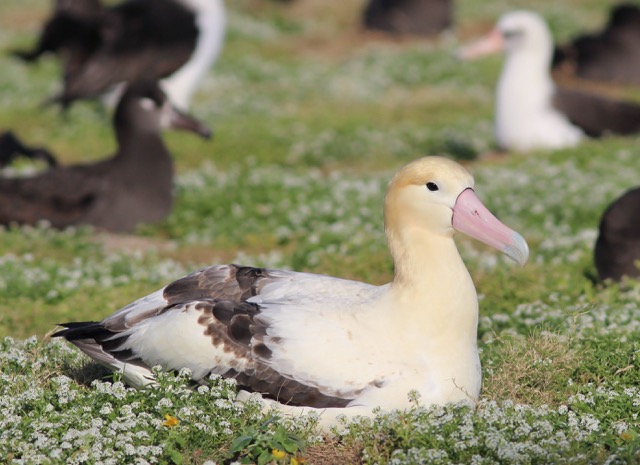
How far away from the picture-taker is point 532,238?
11.1 meters

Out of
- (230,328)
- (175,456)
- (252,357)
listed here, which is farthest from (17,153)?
(175,456)

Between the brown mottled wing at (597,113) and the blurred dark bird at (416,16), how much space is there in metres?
12.5

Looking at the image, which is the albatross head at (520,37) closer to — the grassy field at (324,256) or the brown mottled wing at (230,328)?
the grassy field at (324,256)

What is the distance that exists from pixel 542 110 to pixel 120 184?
7178 millimetres

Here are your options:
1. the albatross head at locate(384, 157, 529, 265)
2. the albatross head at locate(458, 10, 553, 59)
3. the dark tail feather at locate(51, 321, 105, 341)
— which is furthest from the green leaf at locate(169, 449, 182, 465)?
the albatross head at locate(458, 10, 553, 59)

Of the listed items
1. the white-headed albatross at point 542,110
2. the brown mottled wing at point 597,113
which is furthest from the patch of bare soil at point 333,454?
the brown mottled wing at point 597,113

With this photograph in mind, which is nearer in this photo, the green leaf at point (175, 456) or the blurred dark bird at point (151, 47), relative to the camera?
the green leaf at point (175, 456)

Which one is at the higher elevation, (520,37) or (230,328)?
(230,328)

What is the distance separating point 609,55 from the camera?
23.3 metres

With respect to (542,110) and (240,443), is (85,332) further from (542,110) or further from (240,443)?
(542,110)

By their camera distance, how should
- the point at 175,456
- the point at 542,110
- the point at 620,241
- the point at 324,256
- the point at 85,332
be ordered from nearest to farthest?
the point at 175,456 → the point at 85,332 → the point at 620,241 → the point at 324,256 → the point at 542,110

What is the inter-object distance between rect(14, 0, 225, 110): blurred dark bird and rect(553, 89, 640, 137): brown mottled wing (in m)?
5.97

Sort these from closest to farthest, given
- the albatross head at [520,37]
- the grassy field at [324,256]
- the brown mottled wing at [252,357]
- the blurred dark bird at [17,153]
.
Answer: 1. the grassy field at [324,256]
2. the brown mottled wing at [252,357]
3. the blurred dark bird at [17,153]
4. the albatross head at [520,37]

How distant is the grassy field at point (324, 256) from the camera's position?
540cm
